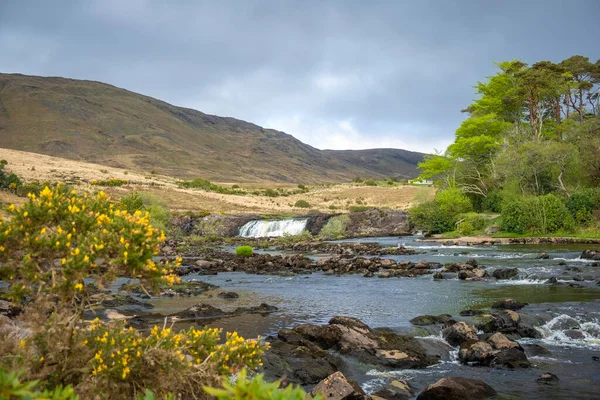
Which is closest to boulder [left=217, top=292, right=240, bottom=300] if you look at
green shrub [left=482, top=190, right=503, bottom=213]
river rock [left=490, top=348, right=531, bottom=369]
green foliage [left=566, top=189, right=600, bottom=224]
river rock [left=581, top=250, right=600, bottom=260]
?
river rock [left=490, top=348, right=531, bottom=369]

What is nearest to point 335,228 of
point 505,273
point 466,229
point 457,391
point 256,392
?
point 466,229

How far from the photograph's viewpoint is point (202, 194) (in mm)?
88188

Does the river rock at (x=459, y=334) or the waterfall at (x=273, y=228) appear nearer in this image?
the river rock at (x=459, y=334)

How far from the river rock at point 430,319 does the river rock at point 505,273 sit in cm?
915

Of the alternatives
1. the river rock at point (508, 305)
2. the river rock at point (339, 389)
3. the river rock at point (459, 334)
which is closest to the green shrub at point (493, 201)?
the river rock at point (508, 305)

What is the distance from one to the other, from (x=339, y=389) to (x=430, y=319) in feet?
23.3

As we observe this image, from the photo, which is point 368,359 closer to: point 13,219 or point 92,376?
point 92,376

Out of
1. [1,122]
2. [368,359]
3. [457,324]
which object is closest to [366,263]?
[457,324]

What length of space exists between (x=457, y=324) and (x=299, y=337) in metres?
4.31

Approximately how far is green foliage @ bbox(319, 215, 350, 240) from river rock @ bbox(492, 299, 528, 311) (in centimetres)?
3680

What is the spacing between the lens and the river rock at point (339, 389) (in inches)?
320

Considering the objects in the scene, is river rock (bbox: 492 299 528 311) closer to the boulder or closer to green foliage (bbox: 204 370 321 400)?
the boulder

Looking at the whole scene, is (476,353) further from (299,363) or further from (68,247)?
(68,247)

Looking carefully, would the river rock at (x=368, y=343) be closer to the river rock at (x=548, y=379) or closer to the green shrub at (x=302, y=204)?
the river rock at (x=548, y=379)
